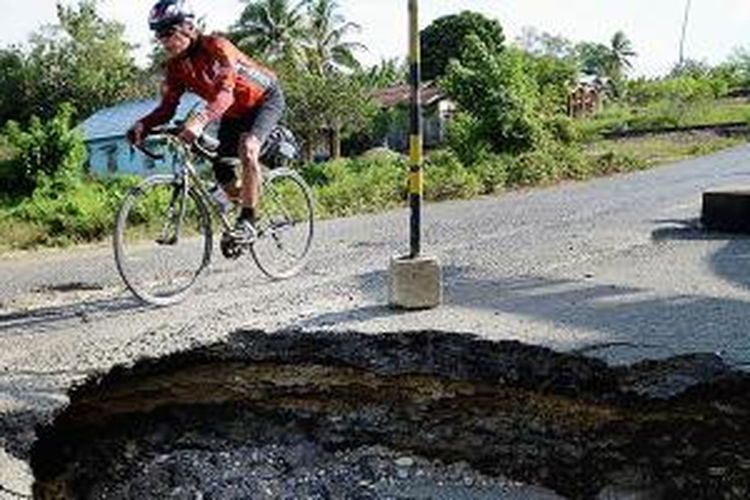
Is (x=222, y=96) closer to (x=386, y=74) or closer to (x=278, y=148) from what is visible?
(x=278, y=148)

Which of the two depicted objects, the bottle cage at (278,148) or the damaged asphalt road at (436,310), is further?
the bottle cage at (278,148)

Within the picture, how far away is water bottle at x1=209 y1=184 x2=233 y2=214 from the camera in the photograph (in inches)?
223

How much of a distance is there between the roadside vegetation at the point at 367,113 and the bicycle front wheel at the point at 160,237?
5.77 meters

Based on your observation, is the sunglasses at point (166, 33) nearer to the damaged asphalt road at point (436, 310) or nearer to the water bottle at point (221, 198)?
the water bottle at point (221, 198)

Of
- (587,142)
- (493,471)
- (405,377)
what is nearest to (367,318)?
(405,377)

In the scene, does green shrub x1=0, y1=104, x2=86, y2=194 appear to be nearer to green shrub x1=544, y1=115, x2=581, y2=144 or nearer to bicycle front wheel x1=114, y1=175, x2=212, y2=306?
green shrub x1=544, y1=115, x2=581, y2=144

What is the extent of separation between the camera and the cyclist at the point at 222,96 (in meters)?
5.12

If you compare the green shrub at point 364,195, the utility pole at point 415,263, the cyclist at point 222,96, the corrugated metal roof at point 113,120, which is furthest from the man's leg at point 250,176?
the corrugated metal roof at point 113,120

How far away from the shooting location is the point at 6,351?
4.54 metres

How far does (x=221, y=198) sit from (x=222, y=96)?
760 mm

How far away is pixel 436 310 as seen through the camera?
510cm

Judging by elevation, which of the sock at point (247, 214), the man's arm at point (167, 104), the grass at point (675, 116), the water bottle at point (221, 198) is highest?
the grass at point (675, 116)

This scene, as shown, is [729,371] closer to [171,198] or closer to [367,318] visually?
→ [367,318]

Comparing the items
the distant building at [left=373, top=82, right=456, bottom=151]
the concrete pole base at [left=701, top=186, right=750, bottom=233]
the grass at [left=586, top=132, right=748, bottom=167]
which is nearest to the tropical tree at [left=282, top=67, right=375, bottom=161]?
the distant building at [left=373, top=82, right=456, bottom=151]
